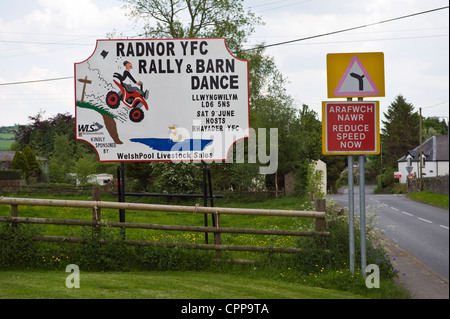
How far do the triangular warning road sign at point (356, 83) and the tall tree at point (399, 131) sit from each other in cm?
1961

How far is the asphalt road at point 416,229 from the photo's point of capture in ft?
41.7

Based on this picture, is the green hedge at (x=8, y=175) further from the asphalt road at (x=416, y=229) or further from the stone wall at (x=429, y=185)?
the stone wall at (x=429, y=185)

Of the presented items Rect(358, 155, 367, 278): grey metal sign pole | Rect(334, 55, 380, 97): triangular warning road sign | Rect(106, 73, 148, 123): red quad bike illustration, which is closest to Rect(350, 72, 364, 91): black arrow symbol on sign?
Rect(334, 55, 380, 97): triangular warning road sign

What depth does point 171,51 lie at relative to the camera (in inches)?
398

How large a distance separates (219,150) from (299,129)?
21430mm

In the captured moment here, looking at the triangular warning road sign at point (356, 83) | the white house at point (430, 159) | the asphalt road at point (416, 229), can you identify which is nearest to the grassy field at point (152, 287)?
the asphalt road at point (416, 229)

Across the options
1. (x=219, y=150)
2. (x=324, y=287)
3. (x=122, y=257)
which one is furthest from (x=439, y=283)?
(x=122, y=257)

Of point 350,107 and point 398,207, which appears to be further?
point 398,207

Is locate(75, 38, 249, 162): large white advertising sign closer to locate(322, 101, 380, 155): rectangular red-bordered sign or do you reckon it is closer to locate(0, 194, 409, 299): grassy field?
locate(0, 194, 409, 299): grassy field

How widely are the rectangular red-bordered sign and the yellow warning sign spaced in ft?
0.66

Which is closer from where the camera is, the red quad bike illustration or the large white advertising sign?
the large white advertising sign

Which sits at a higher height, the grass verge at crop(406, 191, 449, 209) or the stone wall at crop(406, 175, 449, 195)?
the stone wall at crop(406, 175, 449, 195)

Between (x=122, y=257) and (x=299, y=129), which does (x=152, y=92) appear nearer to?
(x=122, y=257)

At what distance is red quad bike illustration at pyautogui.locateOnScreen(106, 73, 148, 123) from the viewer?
10.2 meters
